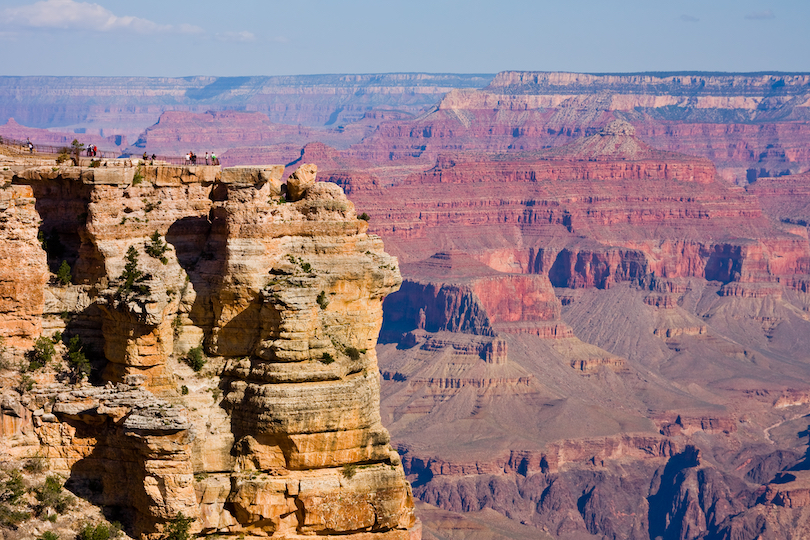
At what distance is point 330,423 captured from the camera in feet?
92.4

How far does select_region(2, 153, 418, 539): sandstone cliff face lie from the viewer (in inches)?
1087

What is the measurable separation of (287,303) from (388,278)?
303cm

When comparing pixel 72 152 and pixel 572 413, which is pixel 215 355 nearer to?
pixel 72 152

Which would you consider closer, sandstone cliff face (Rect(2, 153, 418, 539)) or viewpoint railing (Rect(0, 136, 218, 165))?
sandstone cliff face (Rect(2, 153, 418, 539))

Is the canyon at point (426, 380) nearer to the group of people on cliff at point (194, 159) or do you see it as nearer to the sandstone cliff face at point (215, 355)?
the sandstone cliff face at point (215, 355)

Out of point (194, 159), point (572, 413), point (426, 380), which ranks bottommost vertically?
point (572, 413)

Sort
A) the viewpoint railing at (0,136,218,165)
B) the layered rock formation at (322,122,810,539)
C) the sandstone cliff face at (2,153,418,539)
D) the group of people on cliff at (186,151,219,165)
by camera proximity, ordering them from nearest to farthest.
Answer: the sandstone cliff face at (2,153,418,539), the group of people on cliff at (186,151,219,165), the viewpoint railing at (0,136,218,165), the layered rock formation at (322,122,810,539)

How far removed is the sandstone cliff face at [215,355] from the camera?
27609mm

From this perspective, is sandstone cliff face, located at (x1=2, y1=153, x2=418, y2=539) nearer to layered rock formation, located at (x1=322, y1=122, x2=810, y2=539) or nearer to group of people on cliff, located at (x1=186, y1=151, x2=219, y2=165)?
group of people on cliff, located at (x1=186, y1=151, x2=219, y2=165)

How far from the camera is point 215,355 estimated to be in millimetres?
28953

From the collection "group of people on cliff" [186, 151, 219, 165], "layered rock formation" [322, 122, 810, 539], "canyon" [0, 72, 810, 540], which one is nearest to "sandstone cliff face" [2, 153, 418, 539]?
"canyon" [0, 72, 810, 540]

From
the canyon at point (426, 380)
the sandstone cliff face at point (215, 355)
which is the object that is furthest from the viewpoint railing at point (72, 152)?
the sandstone cliff face at point (215, 355)

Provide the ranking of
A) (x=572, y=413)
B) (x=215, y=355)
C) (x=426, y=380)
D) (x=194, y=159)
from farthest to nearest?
(x=426, y=380), (x=572, y=413), (x=194, y=159), (x=215, y=355)

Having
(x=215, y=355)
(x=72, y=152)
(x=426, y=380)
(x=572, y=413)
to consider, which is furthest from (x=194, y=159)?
(x=426, y=380)
